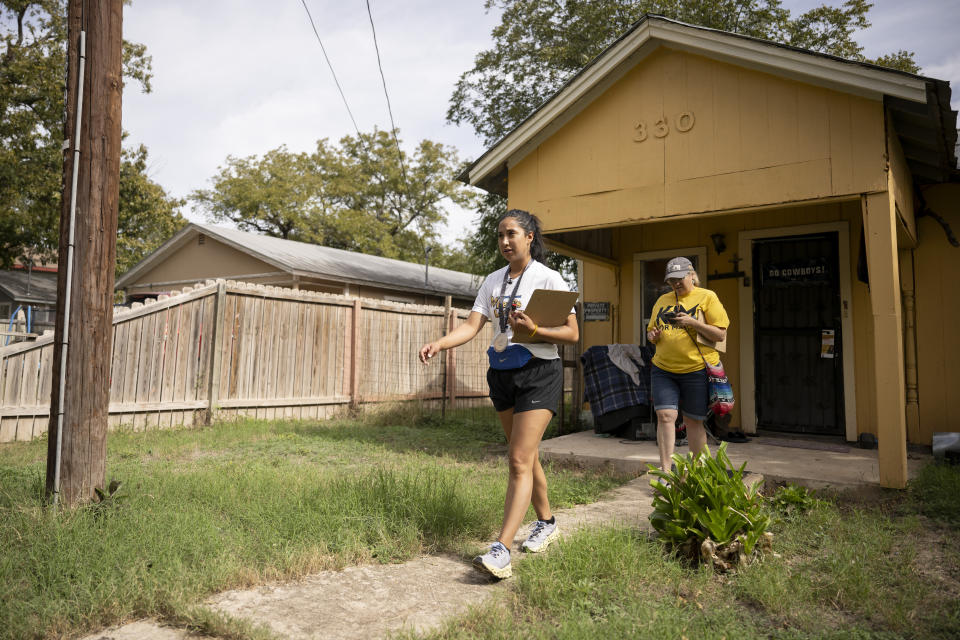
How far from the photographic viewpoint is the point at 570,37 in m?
16.5

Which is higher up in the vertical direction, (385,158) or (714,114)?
(385,158)

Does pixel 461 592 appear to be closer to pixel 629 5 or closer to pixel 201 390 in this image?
pixel 201 390

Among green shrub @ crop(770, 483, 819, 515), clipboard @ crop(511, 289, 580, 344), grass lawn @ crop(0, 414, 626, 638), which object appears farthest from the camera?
green shrub @ crop(770, 483, 819, 515)

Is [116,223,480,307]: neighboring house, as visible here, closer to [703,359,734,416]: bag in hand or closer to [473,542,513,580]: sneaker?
[703,359,734,416]: bag in hand

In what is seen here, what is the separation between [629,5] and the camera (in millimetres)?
15781

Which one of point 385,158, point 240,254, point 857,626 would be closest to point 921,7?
point 857,626

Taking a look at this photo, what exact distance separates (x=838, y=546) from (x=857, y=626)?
3.46 ft

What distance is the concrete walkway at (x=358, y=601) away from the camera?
2479mm

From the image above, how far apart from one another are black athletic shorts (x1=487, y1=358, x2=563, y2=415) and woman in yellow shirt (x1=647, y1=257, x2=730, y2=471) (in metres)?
1.56

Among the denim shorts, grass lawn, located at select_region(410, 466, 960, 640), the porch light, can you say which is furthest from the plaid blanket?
grass lawn, located at select_region(410, 466, 960, 640)

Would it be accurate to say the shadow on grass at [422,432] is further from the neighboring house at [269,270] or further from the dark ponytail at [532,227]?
the neighboring house at [269,270]

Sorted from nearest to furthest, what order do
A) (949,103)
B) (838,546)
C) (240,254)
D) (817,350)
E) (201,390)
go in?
(838,546), (949,103), (817,350), (201,390), (240,254)

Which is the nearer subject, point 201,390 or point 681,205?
point 681,205

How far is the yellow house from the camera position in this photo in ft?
17.1
